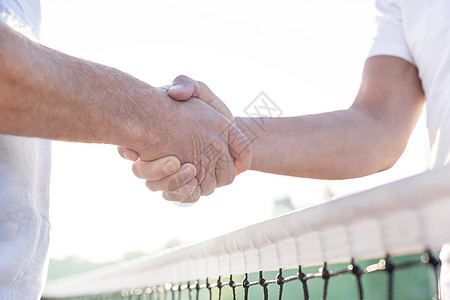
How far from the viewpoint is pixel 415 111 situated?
2.02 meters

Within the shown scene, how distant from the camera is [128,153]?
5.49 feet

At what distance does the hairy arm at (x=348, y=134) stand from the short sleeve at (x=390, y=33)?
1.4 inches

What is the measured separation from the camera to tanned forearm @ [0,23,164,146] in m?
1.17

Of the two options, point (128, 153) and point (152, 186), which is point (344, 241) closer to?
point (128, 153)

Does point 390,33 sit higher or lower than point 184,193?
higher

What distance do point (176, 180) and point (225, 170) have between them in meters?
0.20

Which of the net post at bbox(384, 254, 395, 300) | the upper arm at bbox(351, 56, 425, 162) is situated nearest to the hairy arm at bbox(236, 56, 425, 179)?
the upper arm at bbox(351, 56, 425, 162)

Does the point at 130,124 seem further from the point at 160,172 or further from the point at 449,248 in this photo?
the point at 449,248

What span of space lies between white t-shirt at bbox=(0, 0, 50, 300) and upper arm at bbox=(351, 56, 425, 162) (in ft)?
4.08

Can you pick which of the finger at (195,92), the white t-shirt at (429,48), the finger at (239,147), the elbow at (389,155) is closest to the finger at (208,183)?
the finger at (239,147)

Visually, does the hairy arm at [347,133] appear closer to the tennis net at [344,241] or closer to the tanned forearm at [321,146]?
the tanned forearm at [321,146]

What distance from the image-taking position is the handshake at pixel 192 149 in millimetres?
1700

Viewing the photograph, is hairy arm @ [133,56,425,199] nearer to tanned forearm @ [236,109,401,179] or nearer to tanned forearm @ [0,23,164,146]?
tanned forearm @ [236,109,401,179]

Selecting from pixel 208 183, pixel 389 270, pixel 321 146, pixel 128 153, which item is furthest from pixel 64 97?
pixel 321 146
